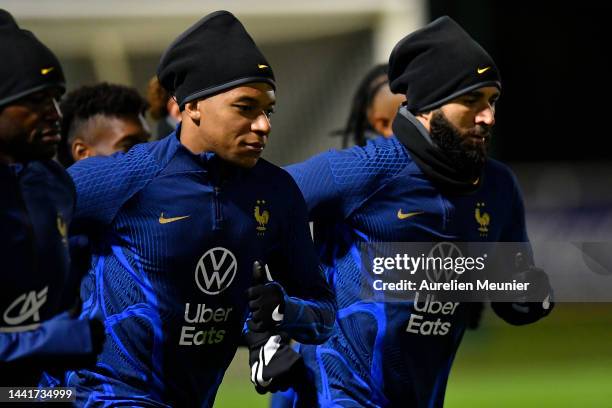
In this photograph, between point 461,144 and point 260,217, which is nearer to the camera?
point 260,217

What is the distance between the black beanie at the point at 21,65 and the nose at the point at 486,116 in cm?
213

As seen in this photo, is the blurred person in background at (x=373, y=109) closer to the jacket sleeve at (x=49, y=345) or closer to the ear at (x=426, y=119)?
the ear at (x=426, y=119)

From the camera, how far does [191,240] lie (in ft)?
17.5

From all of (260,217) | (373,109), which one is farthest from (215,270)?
(373,109)

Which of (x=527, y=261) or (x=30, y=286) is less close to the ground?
(x=30, y=286)

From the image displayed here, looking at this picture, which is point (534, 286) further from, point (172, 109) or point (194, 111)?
point (172, 109)

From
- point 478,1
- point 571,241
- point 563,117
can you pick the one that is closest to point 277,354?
point 571,241

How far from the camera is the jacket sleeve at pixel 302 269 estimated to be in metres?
5.55

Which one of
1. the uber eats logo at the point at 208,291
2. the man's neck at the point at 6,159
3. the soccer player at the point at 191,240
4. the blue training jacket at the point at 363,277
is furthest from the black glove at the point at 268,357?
the man's neck at the point at 6,159

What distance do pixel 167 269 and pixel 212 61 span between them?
2.57 feet

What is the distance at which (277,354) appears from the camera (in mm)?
5328

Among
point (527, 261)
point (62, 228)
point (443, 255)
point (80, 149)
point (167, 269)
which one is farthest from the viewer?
point (80, 149)

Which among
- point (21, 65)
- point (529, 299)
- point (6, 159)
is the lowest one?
point (529, 299)

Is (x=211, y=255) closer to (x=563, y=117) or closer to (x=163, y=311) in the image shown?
(x=163, y=311)
